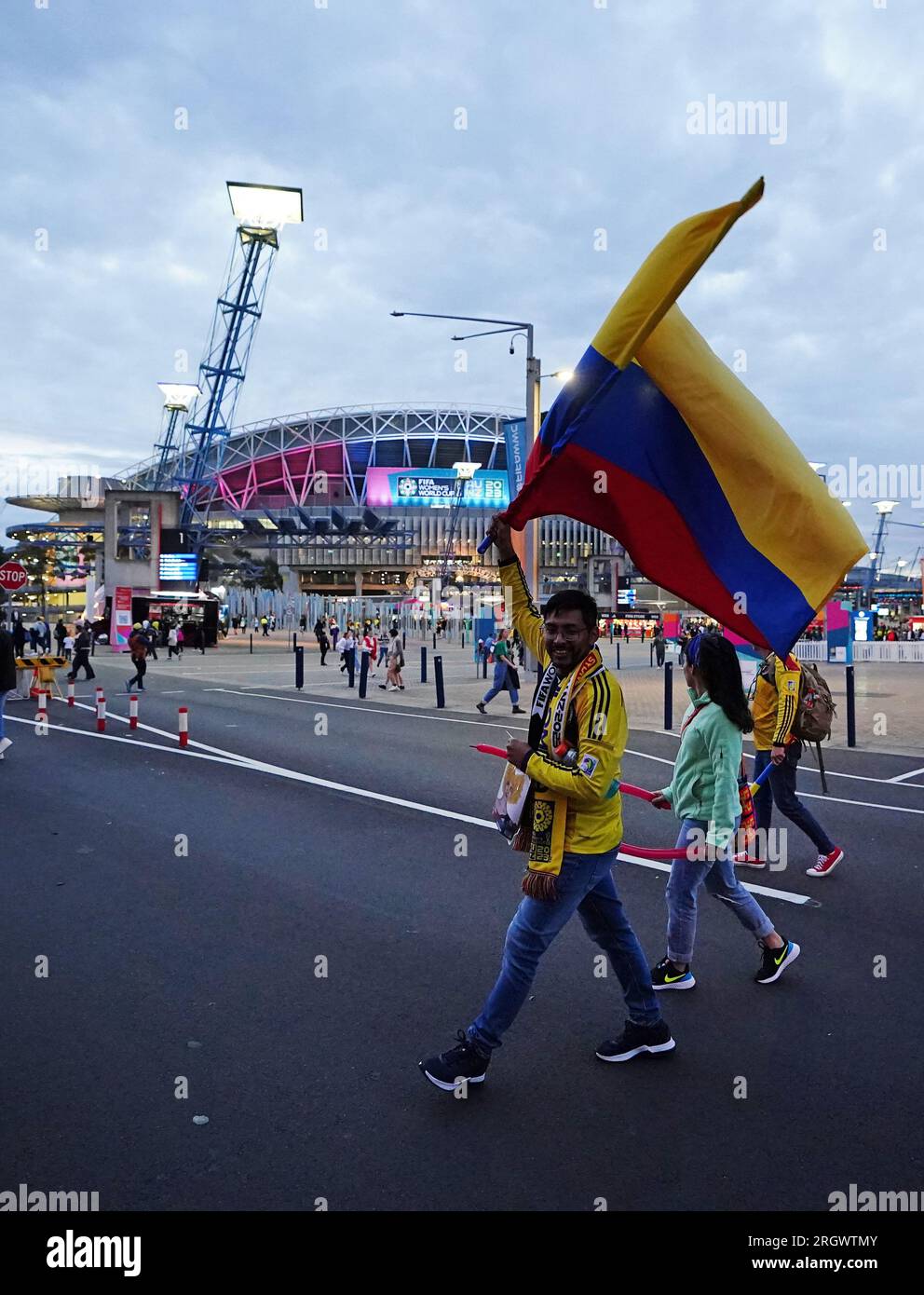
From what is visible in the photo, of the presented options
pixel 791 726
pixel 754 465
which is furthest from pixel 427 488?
pixel 754 465

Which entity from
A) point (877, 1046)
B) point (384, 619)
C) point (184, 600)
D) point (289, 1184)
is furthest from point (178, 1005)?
point (384, 619)

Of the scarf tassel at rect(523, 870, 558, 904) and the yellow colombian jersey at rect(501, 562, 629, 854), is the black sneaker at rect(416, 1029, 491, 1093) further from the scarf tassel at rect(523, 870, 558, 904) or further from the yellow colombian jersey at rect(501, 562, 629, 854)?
the yellow colombian jersey at rect(501, 562, 629, 854)

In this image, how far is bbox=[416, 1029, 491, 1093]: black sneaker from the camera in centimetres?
333

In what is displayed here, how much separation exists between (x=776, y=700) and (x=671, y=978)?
8.31ft

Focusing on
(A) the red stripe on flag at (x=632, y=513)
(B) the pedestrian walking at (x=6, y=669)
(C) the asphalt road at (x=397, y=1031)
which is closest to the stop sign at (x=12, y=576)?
Result: (B) the pedestrian walking at (x=6, y=669)

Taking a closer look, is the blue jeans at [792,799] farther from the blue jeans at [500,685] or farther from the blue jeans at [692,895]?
the blue jeans at [500,685]

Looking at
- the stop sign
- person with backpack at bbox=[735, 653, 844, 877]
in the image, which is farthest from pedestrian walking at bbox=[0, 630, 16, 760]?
person with backpack at bbox=[735, 653, 844, 877]

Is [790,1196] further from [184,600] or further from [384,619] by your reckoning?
[384,619]

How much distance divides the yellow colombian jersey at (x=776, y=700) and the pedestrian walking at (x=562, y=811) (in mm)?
2874

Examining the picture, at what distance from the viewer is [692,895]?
14.0ft

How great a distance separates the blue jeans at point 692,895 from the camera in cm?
425

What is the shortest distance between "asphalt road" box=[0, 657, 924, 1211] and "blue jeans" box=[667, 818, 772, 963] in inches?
10.7

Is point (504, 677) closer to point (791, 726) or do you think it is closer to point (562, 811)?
point (791, 726)
